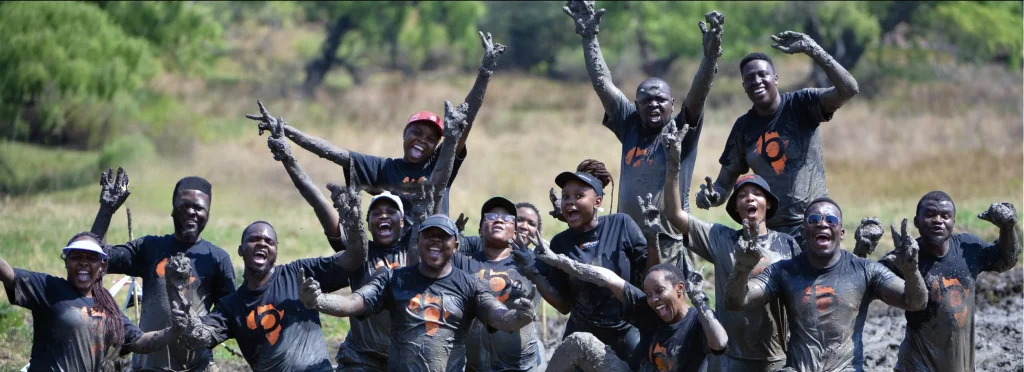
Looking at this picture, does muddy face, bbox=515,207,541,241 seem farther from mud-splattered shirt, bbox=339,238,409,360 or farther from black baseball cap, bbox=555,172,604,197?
mud-splattered shirt, bbox=339,238,409,360

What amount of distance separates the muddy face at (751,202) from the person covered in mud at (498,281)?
4.83 feet

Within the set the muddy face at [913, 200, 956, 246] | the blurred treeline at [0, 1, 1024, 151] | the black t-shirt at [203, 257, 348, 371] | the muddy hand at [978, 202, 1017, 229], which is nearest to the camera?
the black t-shirt at [203, 257, 348, 371]

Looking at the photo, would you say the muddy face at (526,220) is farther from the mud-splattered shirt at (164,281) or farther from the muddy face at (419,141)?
the mud-splattered shirt at (164,281)

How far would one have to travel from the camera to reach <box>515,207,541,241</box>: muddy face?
8960 mm

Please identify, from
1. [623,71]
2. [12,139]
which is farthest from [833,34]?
[12,139]

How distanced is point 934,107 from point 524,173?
520 inches

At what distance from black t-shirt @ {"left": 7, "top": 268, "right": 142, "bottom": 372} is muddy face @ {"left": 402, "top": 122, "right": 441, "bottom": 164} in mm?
2272

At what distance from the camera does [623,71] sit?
46188mm

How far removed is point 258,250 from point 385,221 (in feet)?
2.97

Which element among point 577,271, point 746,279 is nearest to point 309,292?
point 577,271

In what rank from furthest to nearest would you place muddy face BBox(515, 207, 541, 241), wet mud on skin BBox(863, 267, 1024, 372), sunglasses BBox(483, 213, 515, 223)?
wet mud on skin BBox(863, 267, 1024, 372) < muddy face BBox(515, 207, 541, 241) < sunglasses BBox(483, 213, 515, 223)

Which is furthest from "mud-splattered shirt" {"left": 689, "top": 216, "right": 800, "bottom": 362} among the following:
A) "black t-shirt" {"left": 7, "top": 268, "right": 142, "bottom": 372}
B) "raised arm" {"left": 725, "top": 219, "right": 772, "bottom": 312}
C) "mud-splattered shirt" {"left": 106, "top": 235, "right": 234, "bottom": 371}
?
"black t-shirt" {"left": 7, "top": 268, "right": 142, "bottom": 372}

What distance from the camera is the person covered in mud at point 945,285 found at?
837cm

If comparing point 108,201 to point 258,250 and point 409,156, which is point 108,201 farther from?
point 409,156
